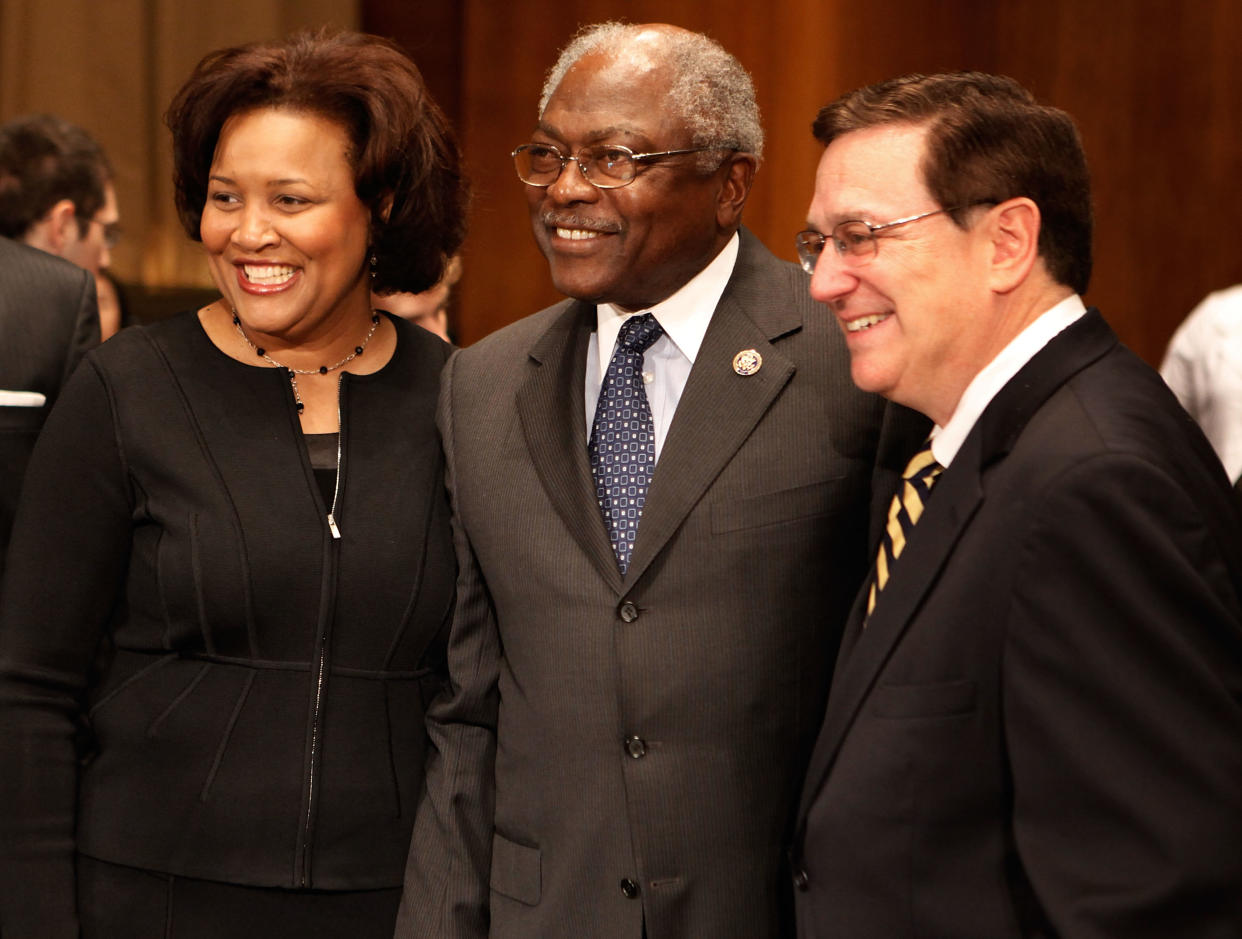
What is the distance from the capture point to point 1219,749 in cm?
130

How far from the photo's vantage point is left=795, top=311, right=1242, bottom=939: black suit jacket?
4.23ft

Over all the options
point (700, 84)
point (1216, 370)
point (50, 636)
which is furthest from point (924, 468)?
point (1216, 370)

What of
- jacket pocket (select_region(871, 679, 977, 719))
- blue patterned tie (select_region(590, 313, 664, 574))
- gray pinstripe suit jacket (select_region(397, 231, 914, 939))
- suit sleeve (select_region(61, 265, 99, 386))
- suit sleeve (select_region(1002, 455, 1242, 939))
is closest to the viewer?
suit sleeve (select_region(1002, 455, 1242, 939))

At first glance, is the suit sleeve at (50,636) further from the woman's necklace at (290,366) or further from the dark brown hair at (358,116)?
the dark brown hair at (358,116)

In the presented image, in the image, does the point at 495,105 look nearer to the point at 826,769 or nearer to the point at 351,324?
the point at 351,324

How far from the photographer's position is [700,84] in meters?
2.00

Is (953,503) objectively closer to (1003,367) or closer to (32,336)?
(1003,367)

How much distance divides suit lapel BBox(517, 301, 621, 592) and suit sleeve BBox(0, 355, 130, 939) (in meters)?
0.59

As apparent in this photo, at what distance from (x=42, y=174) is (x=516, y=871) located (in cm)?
283

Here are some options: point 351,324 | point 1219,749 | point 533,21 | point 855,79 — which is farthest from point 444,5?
point 1219,749

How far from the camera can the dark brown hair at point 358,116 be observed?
211 cm

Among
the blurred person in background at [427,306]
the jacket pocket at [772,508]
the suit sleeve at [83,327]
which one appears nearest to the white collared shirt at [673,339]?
the jacket pocket at [772,508]

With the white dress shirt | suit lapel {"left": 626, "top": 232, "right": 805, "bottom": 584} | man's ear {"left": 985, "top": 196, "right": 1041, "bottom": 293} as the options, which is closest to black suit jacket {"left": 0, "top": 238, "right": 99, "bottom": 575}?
suit lapel {"left": 626, "top": 232, "right": 805, "bottom": 584}

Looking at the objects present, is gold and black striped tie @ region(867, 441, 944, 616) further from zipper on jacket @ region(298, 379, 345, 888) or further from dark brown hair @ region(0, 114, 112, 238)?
dark brown hair @ region(0, 114, 112, 238)
